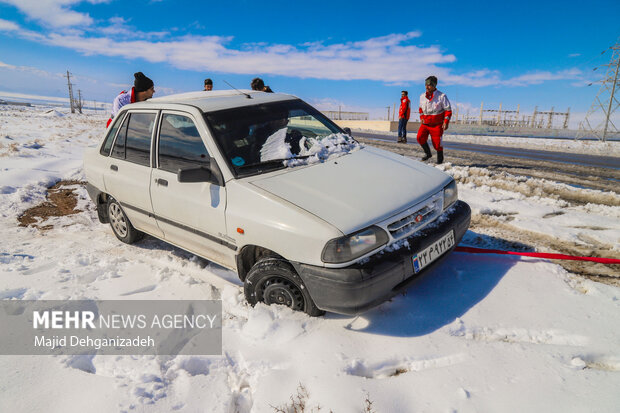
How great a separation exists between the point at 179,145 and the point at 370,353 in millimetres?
2360

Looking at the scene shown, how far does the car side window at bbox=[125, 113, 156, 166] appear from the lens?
3387 mm

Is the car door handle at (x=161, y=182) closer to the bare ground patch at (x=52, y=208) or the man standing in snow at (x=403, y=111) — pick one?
the bare ground patch at (x=52, y=208)

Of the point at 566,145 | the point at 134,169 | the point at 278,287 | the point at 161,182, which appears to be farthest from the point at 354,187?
the point at 566,145

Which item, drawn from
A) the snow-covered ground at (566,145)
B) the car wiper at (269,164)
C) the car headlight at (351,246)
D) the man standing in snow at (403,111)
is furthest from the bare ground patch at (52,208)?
the snow-covered ground at (566,145)

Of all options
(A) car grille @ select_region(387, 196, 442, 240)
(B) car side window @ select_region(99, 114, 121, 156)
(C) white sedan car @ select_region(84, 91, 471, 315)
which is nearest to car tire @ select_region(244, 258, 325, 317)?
(C) white sedan car @ select_region(84, 91, 471, 315)

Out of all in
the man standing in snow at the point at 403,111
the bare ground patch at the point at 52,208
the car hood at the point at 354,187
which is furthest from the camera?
the man standing in snow at the point at 403,111

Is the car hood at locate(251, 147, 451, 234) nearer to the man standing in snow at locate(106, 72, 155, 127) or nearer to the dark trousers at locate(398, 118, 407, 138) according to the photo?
the man standing in snow at locate(106, 72, 155, 127)

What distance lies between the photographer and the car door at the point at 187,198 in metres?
2.74

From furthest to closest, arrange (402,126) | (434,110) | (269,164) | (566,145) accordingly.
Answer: (402,126) < (566,145) < (434,110) < (269,164)

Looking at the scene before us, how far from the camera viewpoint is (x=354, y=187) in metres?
2.52

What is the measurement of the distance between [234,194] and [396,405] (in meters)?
1.71

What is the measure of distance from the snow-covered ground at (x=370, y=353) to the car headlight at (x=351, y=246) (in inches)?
24.4

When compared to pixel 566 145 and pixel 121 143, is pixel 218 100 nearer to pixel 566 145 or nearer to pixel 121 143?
pixel 121 143

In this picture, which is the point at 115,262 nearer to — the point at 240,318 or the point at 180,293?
the point at 180,293
